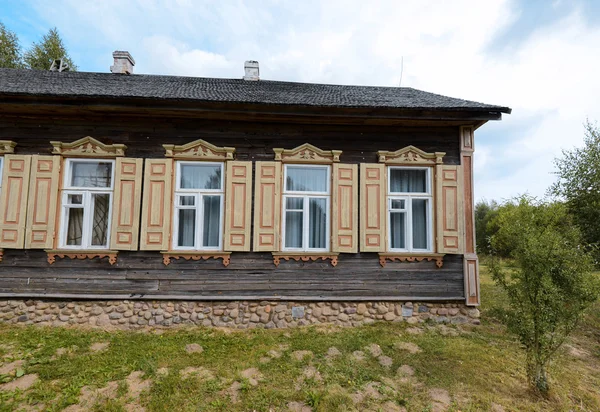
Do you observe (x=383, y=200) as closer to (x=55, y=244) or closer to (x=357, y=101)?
(x=357, y=101)

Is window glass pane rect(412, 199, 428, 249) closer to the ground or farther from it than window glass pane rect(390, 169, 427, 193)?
closer to the ground

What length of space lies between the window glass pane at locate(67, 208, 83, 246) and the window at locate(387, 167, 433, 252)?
538cm

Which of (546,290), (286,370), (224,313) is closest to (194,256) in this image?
(224,313)

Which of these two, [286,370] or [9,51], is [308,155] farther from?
[9,51]

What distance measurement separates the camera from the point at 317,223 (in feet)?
18.1

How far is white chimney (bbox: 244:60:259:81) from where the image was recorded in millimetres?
8070

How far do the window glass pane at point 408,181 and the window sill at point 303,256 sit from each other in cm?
166

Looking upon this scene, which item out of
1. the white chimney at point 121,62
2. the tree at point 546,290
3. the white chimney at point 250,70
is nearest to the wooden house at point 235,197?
the tree at point 546,290

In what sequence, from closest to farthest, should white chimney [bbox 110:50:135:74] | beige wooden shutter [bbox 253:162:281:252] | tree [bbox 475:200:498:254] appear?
1. beige wooden shutter [bbox 253:162:281:252]
2. white chimney [bbox 110:50:135:74]
3. tree [bbox 475:200:498:254]

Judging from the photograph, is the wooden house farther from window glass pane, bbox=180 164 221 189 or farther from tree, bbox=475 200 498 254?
tree, bbox=475 200 498 254

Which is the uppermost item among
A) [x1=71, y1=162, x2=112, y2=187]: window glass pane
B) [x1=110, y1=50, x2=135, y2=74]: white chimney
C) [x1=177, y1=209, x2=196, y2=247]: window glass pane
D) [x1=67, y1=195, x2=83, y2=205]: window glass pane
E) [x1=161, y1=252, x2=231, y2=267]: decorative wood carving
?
[x1=110, y1=50, x2=135, y2=74]: white chimney

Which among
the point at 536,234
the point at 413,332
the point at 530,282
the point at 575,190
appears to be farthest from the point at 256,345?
the point at 575,190

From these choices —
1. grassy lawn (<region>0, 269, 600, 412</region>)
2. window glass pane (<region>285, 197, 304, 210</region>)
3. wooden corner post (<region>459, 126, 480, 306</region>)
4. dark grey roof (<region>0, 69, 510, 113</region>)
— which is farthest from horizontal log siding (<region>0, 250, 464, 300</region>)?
dark grey roof (<region>0, 69, 510, 113</region>)

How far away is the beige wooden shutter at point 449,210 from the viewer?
5.40 meters
